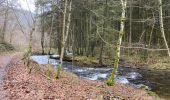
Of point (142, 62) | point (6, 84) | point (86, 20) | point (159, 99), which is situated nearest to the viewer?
point (6, 84)

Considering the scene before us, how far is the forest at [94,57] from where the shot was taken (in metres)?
15.3

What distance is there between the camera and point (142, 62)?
40.6m

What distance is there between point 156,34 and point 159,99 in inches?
1254

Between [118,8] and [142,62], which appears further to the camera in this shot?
[118,8]

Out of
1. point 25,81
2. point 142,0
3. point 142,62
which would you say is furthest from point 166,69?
point 25,81

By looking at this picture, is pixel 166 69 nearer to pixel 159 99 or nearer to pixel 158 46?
pixel 158 46

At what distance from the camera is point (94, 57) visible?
47250 mm

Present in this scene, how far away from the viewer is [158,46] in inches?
1721

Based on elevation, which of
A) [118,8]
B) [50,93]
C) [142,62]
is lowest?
[142,62]

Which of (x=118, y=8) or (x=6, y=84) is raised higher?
(x=118, y=8)

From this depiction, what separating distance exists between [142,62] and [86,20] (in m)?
14.9

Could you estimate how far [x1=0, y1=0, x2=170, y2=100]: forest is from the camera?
1529cm

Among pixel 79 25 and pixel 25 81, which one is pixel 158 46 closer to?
pixel 79 25

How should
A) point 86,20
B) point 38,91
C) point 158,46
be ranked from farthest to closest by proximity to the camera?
1. point 86,20
2. point 158,46
3. point 38,91
